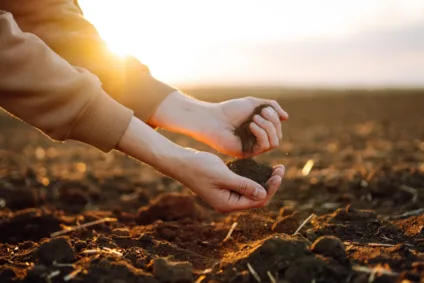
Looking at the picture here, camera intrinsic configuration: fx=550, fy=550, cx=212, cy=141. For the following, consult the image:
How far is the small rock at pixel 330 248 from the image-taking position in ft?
6.99

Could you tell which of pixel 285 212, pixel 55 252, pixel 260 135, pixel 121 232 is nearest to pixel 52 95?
pixel 55 252

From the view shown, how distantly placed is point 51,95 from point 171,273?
3.03 ft

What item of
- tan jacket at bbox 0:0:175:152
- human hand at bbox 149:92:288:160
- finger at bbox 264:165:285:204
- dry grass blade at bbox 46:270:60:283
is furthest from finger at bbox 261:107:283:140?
dry grass blade at bbox 46:270:60:283

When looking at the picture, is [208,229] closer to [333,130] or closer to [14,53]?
[14,53]

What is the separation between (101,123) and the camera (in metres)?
2.44

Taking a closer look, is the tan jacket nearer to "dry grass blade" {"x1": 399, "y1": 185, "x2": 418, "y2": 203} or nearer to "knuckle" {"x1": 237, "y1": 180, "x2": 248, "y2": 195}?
"knuckle" {"x1": 237, "y1": 180, "x2": 248, "y2": 195}

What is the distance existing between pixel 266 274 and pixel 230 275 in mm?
159

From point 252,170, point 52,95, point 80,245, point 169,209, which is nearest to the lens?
point 52,95

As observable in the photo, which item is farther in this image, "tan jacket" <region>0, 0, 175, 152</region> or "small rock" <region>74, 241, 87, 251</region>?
"small rock" <region>74, 241, 87, 251</region>

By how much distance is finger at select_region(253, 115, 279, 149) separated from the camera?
296 centimetres

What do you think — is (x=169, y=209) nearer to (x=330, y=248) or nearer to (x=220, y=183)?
(x=220, y=183)

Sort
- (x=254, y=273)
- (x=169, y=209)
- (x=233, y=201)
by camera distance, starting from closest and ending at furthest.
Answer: (x=254, y=273) → (x=233, y=201) → (x=169, y=209)

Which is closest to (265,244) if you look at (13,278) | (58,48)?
(13,278)

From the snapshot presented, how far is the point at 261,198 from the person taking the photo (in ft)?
8.66
